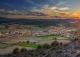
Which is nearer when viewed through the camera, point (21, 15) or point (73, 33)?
point (21, 15)

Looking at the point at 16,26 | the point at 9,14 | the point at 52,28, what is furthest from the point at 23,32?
the point at 52,28

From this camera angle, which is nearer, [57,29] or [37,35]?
[37,35]

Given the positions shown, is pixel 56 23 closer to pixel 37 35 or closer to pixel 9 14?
pixel 37 35

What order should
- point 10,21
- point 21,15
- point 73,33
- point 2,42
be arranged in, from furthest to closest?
point 73,33
point 21,15
point 10,21
point 2,42

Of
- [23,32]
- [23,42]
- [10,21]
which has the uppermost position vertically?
[10,21]

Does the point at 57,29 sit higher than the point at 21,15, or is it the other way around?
the point at 21,15

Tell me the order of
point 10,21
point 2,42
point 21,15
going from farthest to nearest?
point 21,15
point 10,21
point 2,42

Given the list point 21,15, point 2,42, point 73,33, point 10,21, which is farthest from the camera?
point 73,33

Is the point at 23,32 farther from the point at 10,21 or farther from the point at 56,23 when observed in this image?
the point at 56,23

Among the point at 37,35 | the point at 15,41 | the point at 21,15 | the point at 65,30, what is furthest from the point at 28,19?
the point at 65,30
